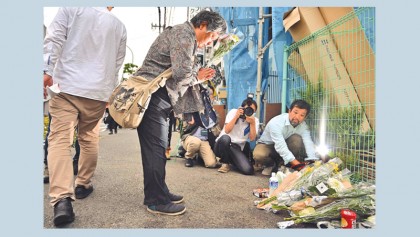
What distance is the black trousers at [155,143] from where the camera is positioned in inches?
66.8

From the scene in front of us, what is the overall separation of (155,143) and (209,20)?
795 millimetres

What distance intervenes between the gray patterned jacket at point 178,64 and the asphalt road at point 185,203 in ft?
2.12

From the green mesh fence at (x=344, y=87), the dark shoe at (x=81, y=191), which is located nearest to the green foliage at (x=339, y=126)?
the green mesh fence at (x=344, y=87)

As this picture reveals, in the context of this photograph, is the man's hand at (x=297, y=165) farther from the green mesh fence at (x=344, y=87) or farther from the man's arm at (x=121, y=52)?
the man's arm at (x=121, y=52)

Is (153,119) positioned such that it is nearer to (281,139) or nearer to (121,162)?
(281,139)

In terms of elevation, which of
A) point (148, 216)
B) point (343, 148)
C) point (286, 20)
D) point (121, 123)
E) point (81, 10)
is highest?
point (286, 20)

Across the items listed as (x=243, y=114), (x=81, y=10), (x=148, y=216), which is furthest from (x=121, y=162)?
(x=81, y=10)

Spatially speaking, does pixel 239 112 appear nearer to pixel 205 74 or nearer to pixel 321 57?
pixel 321 57

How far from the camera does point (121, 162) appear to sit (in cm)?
324

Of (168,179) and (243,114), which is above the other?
(243,114)

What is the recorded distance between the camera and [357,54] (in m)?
2.43

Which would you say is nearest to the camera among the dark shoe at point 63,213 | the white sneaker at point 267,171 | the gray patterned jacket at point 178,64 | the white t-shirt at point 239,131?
the dark shoe at point 63,213

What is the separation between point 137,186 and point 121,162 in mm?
1005

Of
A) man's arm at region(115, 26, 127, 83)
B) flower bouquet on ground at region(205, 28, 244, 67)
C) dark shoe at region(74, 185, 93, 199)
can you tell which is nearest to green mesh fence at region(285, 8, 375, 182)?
flower bouquet on ground at region(205, 28, 244, 67)
